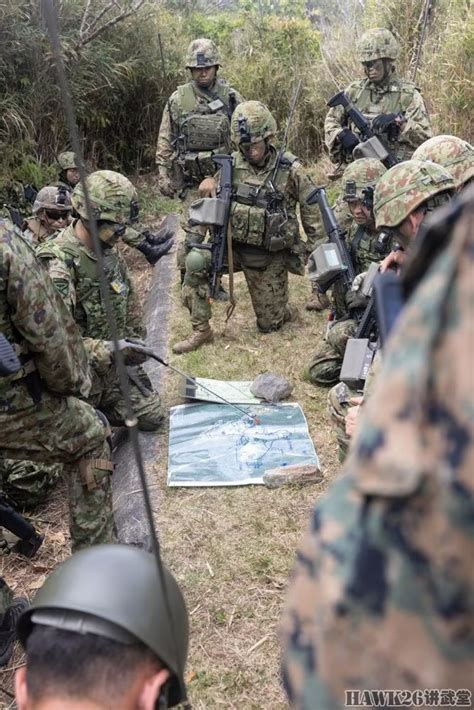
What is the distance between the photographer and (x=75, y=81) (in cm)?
984

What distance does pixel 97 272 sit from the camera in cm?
479

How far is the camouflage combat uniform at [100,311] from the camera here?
4.34 meters

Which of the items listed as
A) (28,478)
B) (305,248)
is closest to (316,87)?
(305,248)

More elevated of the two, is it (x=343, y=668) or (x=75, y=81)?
(x=343, y=668)

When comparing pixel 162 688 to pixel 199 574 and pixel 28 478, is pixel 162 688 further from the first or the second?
pixel 28 478

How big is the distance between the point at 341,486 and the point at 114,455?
4542 millimetres

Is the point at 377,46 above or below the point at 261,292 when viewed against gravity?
above

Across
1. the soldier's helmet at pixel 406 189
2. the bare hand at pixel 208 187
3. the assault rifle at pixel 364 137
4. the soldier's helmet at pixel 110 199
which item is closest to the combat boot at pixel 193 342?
the bare hand at pixel 208 187

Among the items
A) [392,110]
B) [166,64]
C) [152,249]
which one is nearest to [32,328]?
[152,249]

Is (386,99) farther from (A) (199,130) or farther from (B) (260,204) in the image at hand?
(B) (260,204)

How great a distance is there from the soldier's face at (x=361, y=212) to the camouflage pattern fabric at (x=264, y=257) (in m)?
1.09

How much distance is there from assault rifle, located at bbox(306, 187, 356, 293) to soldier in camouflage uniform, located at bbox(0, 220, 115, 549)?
233 centimetres

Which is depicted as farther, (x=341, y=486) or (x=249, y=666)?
(x=249, y=666)

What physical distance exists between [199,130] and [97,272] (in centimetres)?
332
